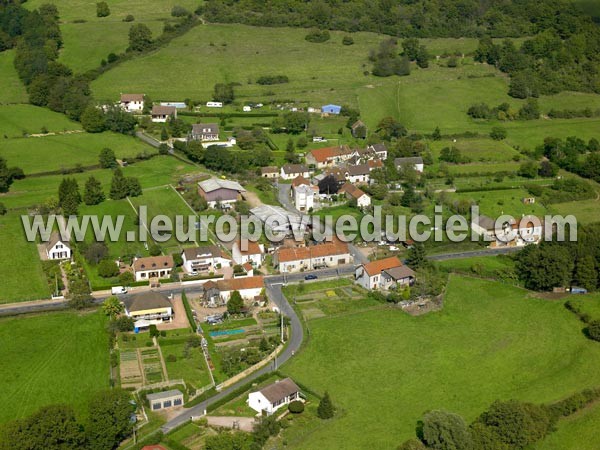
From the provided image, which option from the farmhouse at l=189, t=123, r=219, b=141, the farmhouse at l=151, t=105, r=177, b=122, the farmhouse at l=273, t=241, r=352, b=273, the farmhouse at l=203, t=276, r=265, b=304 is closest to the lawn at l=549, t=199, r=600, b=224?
the farmhouse at l=273, t=241, r=352, b=273

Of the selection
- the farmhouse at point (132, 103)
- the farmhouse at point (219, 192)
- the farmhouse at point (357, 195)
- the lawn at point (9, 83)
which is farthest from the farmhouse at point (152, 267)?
the lawn at point (9, 83)

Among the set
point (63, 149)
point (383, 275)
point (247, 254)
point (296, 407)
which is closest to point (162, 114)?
point (63, 149)

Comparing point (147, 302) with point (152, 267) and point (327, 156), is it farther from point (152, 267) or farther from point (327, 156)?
point (327, 156)

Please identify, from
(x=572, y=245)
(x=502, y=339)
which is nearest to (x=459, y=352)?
(x=502, y=339)

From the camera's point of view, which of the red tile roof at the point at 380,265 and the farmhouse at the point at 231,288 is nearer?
the farmhouse at the point at 231,288

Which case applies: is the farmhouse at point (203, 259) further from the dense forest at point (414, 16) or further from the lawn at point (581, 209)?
the dense forest at point (414, 16)

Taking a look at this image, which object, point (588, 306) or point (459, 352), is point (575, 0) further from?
point (459, 352)

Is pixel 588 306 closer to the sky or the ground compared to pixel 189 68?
closer to the ground
